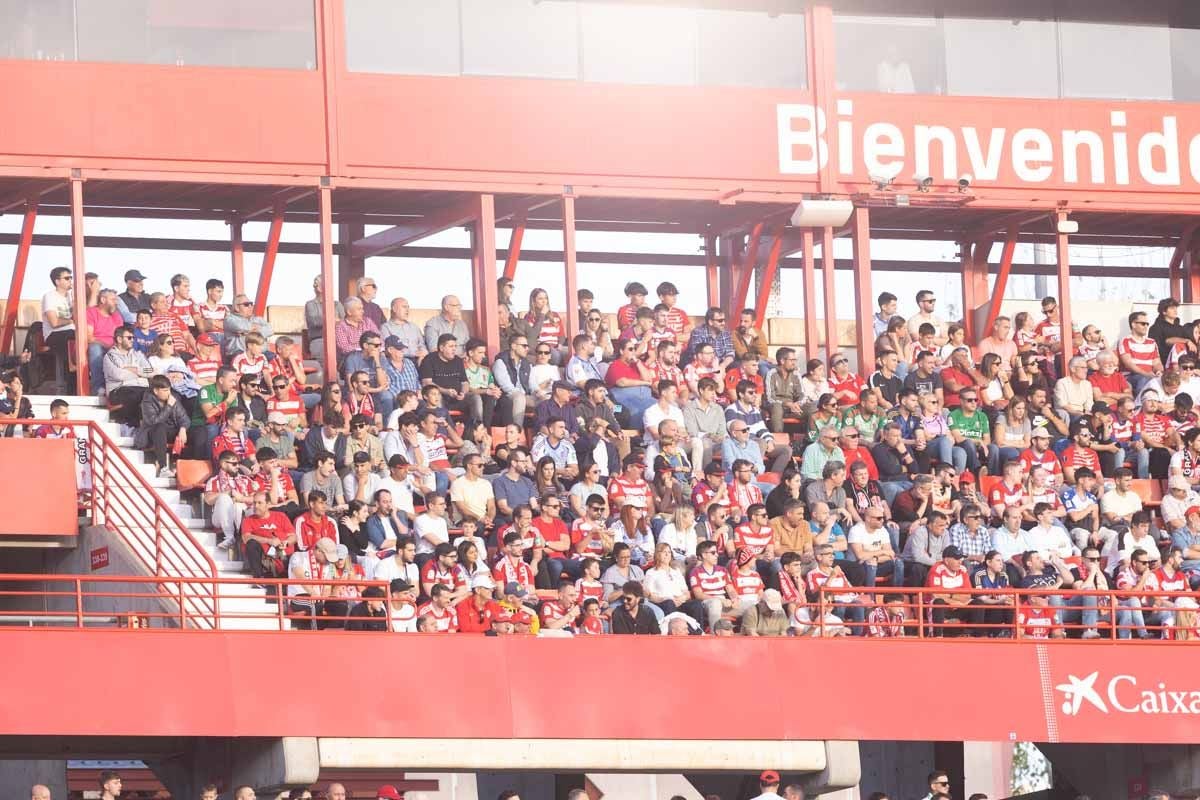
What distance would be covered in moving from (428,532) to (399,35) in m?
6.43

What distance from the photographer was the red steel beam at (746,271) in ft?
86.7

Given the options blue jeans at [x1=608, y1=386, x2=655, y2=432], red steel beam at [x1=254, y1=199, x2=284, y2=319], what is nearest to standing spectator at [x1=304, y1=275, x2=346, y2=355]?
red steel beam at [x1=254, y1=199, x2=284, y2=319]

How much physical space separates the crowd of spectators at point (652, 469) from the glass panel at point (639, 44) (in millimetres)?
2436

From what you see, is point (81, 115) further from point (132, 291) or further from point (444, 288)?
point (444, 288)

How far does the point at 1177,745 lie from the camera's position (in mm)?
21391

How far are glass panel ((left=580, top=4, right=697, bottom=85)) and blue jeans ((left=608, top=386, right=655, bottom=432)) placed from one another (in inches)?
151

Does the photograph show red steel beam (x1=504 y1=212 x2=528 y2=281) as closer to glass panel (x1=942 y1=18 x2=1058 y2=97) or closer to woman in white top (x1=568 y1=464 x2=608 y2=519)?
woman in white top (x1=568 y1=464 x2=608 y2=519)

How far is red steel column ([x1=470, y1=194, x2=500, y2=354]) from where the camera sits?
2417 centimetres

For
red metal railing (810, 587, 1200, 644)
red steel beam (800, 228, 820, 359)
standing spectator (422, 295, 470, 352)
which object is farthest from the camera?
red steel beam (800, 228, 820, 359)

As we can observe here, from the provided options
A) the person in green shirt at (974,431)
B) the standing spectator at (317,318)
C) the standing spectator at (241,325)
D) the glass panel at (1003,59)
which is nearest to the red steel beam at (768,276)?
the glass panel at (1003,59)

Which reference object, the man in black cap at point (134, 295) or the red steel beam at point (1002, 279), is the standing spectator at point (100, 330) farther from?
the red steel beam at point (1002, 279)

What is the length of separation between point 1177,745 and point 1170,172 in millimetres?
8159

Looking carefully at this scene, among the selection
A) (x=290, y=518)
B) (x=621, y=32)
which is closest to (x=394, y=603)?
(x=290, y=518)

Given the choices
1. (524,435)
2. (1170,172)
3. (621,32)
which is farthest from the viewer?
(1170,172)
